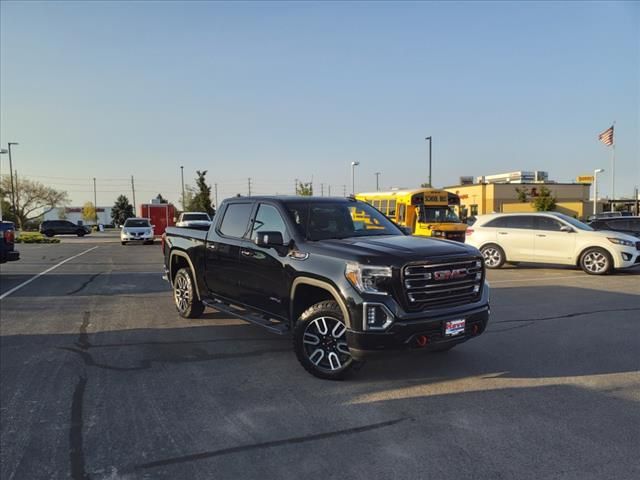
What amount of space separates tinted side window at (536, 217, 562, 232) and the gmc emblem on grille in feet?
33.2

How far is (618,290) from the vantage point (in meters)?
10.4

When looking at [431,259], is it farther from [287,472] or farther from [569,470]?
[287,472]

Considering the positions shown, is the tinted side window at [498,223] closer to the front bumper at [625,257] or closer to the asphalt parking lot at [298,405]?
the front bumper at [625,257]

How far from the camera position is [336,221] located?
596 cm

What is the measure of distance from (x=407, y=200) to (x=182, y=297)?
47.1 feet

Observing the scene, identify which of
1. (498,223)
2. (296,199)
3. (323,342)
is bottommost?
(323,342)

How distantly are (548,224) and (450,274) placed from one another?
1044 centimetres

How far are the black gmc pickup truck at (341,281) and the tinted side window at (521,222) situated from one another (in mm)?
9257

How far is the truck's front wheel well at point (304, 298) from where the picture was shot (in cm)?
523

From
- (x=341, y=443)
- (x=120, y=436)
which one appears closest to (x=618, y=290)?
(x=341, y=443)

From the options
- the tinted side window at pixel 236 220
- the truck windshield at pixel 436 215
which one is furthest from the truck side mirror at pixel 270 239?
the truck windshield at pixel 436 215

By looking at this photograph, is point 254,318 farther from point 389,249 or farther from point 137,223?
point 137,223

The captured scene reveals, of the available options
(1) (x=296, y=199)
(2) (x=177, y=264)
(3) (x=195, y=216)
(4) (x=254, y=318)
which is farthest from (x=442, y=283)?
(3) (x=195, y=216)

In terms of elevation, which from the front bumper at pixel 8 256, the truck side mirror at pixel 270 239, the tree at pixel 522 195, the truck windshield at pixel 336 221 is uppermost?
the tree at pixel 522 195
